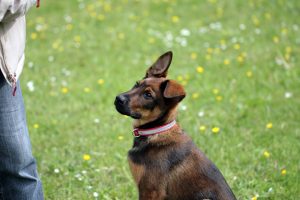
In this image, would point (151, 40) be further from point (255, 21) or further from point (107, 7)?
point (255, 21)

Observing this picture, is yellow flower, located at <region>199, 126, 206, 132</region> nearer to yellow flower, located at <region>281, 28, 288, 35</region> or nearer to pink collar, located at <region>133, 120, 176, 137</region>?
pink collar, located at <region>133, 120, 176, 137</region>

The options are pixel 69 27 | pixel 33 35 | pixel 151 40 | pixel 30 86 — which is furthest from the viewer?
pixel 69 27

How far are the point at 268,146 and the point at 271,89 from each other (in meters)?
1.54

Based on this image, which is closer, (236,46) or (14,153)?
(14,153)

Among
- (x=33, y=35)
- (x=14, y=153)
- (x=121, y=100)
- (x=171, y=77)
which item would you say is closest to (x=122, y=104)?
(x=121, y=100)

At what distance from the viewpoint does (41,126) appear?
585 centimetres

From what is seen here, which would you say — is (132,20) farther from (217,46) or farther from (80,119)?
(80,119)

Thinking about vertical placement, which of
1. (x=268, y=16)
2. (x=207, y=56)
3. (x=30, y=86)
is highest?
(x=30, y=86)

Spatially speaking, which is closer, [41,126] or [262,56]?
[41,126]

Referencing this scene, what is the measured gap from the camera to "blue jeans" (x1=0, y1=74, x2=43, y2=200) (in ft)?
10.9

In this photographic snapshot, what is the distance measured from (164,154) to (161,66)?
772 mm

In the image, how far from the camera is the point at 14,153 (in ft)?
11.0

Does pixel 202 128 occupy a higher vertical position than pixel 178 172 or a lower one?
lower

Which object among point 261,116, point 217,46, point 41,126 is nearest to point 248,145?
point 261,116
